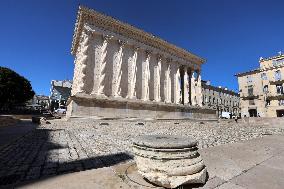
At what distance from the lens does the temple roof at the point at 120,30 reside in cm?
2294

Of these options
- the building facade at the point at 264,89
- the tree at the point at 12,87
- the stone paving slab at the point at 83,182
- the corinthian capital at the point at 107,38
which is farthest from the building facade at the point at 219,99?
the stone paving slab at the point at 83,182

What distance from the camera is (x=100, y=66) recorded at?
23.6 meters

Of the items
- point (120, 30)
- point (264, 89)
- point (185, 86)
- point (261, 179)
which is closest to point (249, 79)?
point (264, 89)

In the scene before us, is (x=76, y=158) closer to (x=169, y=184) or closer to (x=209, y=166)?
(x=169, y=184)

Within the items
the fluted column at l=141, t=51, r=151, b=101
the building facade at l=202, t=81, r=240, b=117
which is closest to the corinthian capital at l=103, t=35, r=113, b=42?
the fluted column at l=141, t=51, r=151, b=101

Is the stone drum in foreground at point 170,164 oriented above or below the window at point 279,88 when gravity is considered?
below

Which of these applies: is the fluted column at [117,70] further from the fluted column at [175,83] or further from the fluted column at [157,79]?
the fluted column at [175,83]

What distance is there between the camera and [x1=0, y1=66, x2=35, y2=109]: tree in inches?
1884

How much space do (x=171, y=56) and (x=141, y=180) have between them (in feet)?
104

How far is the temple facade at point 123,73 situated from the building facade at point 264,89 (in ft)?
77.3

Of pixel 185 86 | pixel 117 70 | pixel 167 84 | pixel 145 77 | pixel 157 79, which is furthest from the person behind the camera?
pixel 185 86

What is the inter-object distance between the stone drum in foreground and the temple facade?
55.5ft

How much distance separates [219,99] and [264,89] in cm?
2155

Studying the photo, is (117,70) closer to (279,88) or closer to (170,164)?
(170,164)
